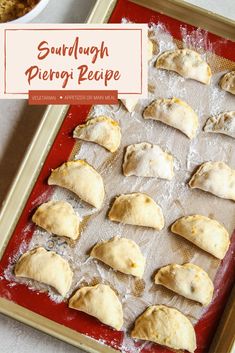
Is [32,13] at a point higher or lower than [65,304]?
higher

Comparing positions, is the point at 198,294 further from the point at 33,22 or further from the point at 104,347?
the point at 33,22

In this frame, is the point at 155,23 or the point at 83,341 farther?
the point at 155,23

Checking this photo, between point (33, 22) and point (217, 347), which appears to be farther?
point (33, 22)

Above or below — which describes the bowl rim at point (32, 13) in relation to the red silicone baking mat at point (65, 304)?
above

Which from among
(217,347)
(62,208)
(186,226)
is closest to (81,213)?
(62,208)

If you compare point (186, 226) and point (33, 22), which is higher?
point (33, 22)

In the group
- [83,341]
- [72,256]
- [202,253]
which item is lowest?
[83,341]

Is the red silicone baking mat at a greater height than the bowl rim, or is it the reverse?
the bowl rim

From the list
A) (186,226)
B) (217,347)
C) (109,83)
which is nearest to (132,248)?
(186,226)

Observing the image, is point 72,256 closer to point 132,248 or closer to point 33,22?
point 132,248
